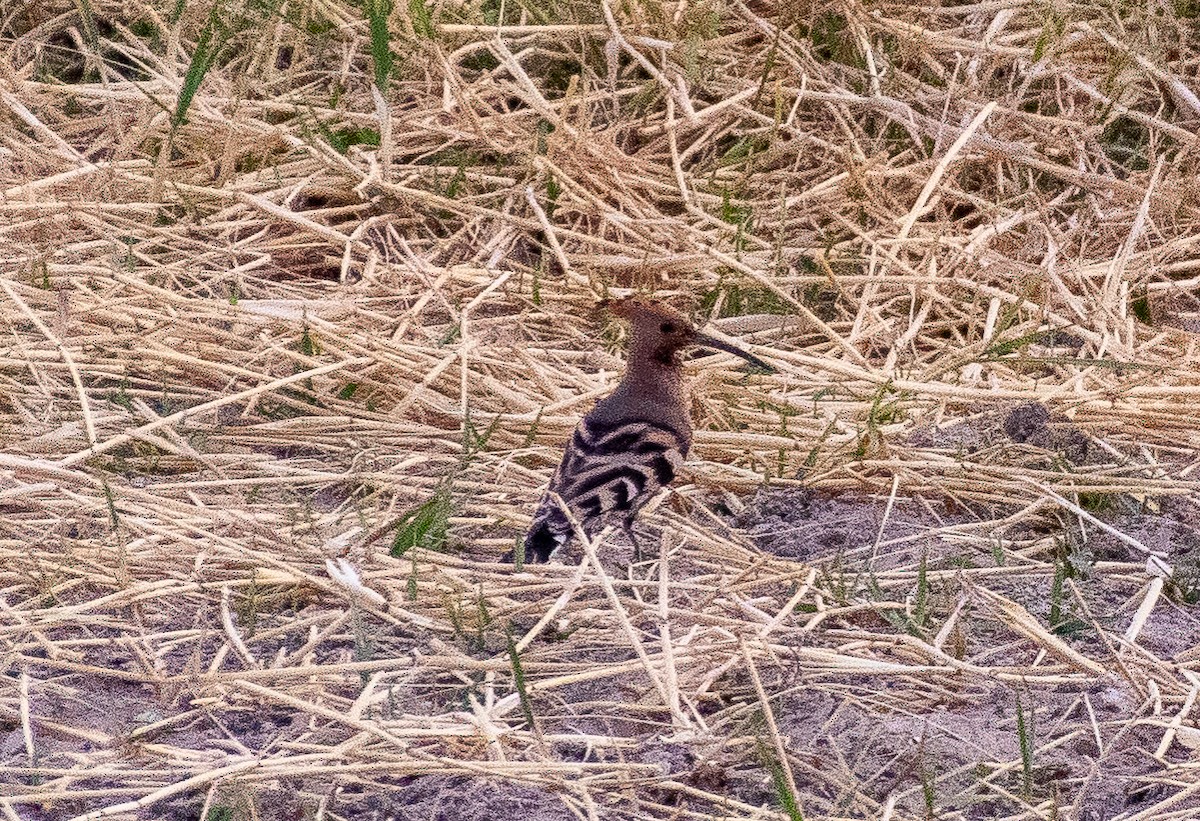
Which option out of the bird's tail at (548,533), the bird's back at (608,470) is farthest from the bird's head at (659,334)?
the bird's tail at (548,533)

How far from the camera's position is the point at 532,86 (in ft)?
16.4

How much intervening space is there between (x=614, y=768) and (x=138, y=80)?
3.63 m

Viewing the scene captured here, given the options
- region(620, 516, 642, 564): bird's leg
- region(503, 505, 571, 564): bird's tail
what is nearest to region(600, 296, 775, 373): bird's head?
region(620, 516, 642, 564): bird's leg

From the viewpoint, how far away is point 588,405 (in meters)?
3.94

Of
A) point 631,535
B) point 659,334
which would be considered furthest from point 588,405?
point 631,535

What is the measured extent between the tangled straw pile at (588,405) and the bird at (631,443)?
11 centimetres

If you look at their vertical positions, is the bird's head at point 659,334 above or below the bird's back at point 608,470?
above

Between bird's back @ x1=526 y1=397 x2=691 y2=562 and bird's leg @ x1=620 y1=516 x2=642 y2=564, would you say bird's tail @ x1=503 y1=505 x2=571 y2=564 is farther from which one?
bird's leg @ x1=620 y1=516 x2=642 y2=564

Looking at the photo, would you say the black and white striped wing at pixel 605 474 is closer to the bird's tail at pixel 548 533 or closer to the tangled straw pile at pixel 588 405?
the bird's tail at pixel 548 533

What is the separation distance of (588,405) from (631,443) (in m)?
0.67

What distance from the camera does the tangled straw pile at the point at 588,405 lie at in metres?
2.67

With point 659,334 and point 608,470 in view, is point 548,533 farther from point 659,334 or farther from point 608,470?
point 659,334

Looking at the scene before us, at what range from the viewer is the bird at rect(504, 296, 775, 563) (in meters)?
3.14

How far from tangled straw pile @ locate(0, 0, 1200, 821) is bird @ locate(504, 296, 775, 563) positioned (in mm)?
109
